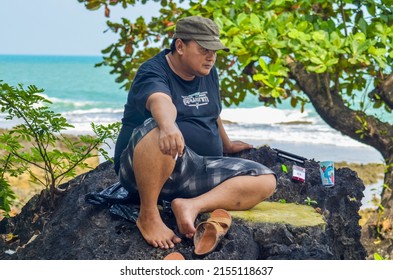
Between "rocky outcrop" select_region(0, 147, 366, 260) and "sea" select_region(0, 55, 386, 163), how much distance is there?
0.98m

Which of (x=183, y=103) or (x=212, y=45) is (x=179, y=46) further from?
(x=183, y=103)

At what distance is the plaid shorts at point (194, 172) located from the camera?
173 inches

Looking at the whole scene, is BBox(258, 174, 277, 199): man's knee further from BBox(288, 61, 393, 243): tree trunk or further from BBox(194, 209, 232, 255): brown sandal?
BBox(288, 61, 393, 243): tree trunk

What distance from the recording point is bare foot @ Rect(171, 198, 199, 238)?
4.31 metres

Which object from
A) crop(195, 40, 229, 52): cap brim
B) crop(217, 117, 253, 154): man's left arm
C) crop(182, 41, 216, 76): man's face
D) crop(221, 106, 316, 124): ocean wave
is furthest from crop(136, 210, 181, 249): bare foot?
crop(221, 106, 316, 124): ocean wave

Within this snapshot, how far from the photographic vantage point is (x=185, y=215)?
434 centimetres

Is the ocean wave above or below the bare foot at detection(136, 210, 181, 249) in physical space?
below

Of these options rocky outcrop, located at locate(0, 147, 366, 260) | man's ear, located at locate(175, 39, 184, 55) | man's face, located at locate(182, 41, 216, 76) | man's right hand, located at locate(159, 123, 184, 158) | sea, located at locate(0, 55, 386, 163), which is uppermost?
man's ear, located at locate(175, 39, 184, 55)

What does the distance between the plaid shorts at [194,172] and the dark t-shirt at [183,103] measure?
4.0 inches

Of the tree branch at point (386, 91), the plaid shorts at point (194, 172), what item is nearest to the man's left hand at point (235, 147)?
the plaid shorts at point (194, 172)

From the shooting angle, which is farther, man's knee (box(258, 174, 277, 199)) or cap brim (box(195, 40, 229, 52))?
man's knee (box(258, 174, 277, 199))

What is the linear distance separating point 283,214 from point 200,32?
1295 millimetres

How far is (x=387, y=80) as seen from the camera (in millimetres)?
7121

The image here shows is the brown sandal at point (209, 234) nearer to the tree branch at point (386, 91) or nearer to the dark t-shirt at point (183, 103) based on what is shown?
the dark t-shirt at point (183, 103)
